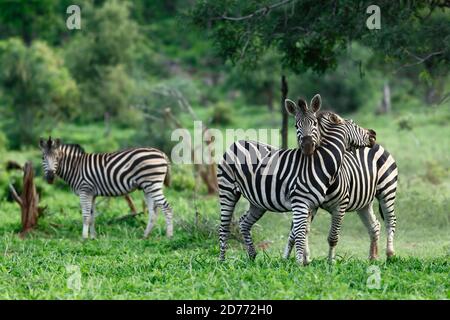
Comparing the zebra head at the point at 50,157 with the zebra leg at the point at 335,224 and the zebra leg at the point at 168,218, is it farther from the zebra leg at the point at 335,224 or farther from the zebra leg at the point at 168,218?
the zebra leg at the point at 335,224

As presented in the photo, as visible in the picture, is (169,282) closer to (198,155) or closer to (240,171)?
(240,171)

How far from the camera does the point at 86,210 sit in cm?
Answer: 1320

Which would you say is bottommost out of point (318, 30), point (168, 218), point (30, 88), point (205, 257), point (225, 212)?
point (205, 257)

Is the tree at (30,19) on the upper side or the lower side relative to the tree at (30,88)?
upper

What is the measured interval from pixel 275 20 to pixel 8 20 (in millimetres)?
32186

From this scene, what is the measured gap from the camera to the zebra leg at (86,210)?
12.9 m

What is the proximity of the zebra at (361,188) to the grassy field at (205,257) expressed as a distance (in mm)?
411

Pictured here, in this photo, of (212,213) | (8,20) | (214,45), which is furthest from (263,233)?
(8,20)

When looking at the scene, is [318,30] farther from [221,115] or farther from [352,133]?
[221,115]

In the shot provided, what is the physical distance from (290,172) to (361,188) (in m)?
1.11

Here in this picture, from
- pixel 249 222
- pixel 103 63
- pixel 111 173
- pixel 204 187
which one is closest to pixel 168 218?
pixel 111 173

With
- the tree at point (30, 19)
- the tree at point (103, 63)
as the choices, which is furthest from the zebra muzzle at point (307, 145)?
the tree at point (30, 19)

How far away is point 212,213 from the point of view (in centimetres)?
1442

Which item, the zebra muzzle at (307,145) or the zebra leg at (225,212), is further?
the zebra leg at (225,212)
